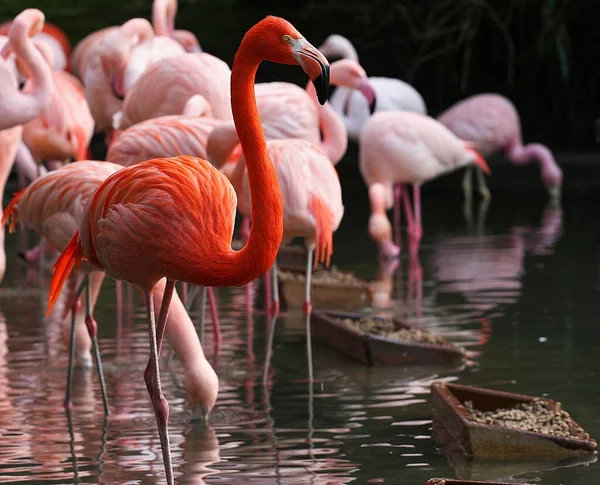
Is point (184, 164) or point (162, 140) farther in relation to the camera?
point (162, 140)

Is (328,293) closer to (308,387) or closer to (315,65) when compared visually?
A: (308,387)

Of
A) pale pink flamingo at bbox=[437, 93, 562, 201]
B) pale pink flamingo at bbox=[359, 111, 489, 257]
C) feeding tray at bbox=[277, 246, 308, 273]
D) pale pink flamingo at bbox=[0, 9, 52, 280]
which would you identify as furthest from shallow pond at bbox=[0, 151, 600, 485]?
pale pink flamingo at bbox=[437, 93, 562, 201]

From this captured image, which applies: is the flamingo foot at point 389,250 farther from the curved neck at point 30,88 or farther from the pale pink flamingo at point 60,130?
the curved neck at point 30,88

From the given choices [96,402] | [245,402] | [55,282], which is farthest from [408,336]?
[55,282]

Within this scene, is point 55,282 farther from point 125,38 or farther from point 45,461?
point 125,38

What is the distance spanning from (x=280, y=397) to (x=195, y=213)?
1716mm

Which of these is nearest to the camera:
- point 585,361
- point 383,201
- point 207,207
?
point 207,207

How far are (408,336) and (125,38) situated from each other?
11.5 feet

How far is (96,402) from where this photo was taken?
17.6ft

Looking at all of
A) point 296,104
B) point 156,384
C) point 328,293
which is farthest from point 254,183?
point 328,293

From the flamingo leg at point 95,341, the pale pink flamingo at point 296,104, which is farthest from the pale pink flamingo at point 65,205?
the pale pink flamingo at point 296,104

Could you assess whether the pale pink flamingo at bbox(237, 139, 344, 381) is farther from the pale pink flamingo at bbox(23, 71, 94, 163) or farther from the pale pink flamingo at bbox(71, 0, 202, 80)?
the pale pink flamingo at bbox(71, 0, 202, 80)

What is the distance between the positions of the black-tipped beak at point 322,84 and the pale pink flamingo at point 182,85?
366 centimetres

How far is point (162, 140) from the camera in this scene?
19.7 feet
